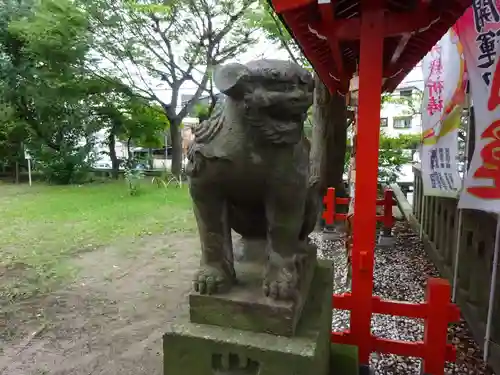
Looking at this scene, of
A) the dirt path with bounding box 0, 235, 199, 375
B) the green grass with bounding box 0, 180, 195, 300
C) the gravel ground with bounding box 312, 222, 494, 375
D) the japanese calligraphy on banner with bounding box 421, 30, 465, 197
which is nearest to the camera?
the gravel ground with bounding box 312, 222, 494, 375

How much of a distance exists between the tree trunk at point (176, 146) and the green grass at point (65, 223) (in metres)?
1.56

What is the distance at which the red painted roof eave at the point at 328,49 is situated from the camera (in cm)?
195

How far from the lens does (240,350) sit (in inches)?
57.7

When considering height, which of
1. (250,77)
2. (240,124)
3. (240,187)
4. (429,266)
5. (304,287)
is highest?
(250,77)

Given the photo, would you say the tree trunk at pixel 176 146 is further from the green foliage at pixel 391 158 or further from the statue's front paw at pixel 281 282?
the statue's front paw at pixel 281 282

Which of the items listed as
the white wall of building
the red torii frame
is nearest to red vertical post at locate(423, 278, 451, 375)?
the red torii frame

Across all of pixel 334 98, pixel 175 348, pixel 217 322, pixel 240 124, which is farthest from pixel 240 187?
pixel 334 98

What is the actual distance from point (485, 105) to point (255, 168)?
1.83 metres

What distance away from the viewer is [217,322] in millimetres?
1552

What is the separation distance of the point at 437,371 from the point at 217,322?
58.5 inches

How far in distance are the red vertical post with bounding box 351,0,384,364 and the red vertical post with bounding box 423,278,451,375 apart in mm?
318

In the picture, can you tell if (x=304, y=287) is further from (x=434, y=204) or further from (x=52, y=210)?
(x=52, y=210)

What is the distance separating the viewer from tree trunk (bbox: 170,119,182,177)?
42.4 ft

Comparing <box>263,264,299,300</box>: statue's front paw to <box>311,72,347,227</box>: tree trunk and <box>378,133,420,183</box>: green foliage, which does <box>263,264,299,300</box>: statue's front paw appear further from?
<box>378,133,420,183</box>: green foliage
